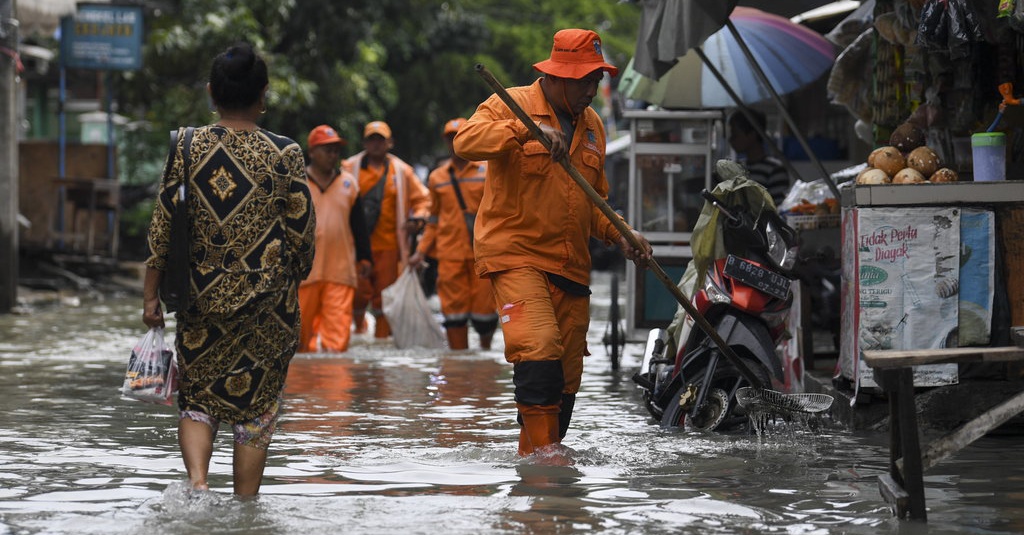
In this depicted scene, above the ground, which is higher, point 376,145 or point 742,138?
point 376,145

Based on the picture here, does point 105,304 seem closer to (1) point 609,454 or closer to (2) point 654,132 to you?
(2) point 654,132

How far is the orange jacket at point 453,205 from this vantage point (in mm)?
13648

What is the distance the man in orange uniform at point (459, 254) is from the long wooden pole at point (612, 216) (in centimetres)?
558

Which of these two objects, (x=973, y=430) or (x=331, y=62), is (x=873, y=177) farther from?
(x=331, y=62)

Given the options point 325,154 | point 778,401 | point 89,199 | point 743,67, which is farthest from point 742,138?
point 89,199

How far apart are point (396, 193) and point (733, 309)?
22.5 ft

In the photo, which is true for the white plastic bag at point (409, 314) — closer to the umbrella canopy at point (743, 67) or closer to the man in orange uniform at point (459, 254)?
the man in orange uniform at point (459, 254)

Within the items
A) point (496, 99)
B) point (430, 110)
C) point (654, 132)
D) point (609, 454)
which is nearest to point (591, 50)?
point (496, 99)

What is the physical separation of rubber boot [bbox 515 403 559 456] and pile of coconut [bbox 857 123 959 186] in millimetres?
2272

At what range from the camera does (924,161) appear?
335 inches

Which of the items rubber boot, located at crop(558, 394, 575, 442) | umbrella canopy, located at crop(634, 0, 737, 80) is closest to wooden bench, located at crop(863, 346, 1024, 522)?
rubber boot, located at crop(558, 394, 575, 442)

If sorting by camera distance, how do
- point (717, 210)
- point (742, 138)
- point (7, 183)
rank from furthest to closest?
point (7, 183) → point (742, 138) → point (717, 210)

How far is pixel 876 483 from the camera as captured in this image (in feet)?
21.7

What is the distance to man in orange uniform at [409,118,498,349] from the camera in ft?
44.5
